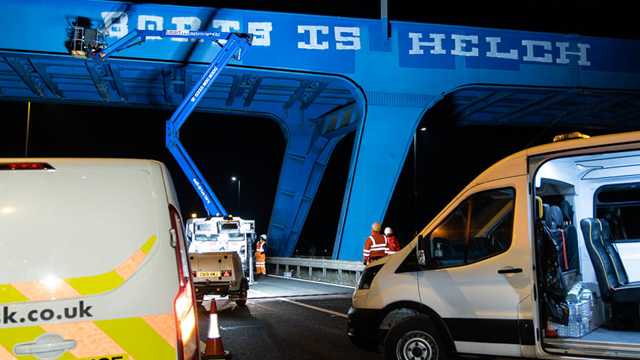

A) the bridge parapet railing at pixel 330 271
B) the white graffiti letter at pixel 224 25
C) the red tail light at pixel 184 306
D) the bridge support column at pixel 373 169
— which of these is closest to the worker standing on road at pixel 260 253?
the bridge parapet railing at pixel 330 271

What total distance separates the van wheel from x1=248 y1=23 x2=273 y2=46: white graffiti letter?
596 inches

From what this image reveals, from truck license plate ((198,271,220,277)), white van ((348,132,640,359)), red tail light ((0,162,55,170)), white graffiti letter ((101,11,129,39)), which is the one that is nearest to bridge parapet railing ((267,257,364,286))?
truck license plate ((198,271,220,277))

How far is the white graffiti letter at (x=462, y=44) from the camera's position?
2112cm

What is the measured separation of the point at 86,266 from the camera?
341 centimetres

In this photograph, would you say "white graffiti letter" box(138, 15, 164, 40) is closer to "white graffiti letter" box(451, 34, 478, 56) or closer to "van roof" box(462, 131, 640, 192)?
"white graffiti letter" box(451, 34, 478, 56)

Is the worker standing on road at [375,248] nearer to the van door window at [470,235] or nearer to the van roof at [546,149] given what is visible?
the van door window at [470,235]

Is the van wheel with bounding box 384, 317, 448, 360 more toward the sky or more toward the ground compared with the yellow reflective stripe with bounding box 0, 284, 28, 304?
more toward the ground

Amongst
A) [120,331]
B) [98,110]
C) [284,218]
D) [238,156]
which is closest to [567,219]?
[120,331]

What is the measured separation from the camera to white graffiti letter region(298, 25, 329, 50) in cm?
2011

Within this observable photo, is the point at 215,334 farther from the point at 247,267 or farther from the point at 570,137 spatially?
the point at 247,267

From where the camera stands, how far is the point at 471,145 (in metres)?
59.1

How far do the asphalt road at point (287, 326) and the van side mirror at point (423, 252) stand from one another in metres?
1.88

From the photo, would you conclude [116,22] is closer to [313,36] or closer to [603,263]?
[313,36]

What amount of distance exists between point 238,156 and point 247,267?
3736cm
